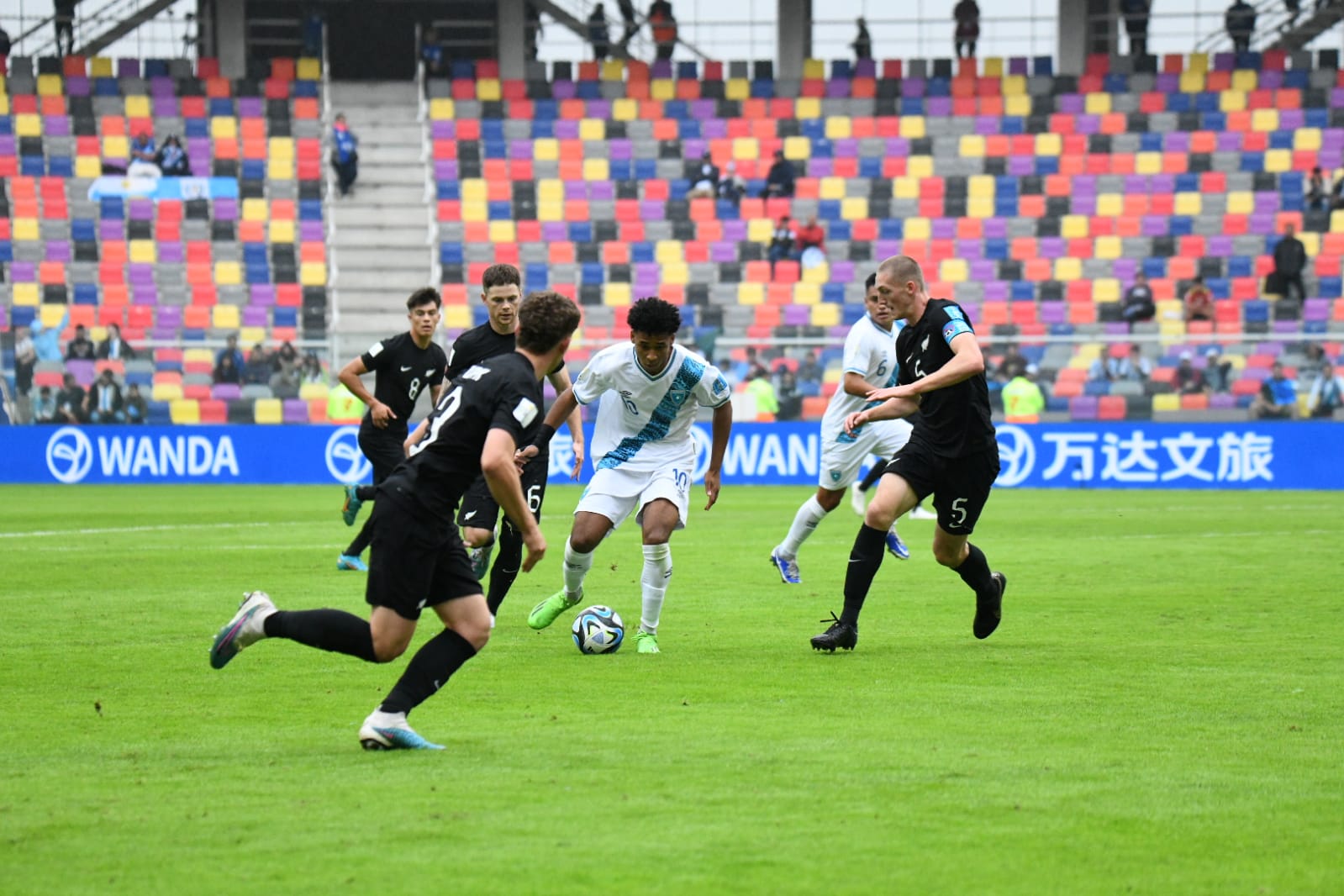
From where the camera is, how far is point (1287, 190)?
32656 millimetres

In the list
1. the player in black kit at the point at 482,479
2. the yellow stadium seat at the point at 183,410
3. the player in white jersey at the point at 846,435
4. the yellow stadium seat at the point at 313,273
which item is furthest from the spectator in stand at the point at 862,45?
the player in black kit at the point at 482,479

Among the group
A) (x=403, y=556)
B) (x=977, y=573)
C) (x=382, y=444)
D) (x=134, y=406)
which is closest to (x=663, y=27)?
(x=134, y=406)

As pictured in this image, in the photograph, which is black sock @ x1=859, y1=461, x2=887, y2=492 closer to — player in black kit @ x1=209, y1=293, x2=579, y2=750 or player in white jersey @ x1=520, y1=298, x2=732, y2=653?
player in white jersey @ x1=520, y1=298, x2=732, y2=653

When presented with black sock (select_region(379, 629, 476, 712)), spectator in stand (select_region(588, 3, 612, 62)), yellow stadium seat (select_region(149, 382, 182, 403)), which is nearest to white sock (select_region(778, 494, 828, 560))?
black sock (select_region(379, 629, 476, 712))

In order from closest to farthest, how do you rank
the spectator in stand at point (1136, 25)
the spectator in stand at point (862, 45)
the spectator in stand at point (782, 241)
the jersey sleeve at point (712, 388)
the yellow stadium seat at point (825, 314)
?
the jersey sleeve at point (712, 388), the yellow stadium seat at point (825, 314), the spectator in stand at point (782, 241), the spectator in stand at point (1136, 25), the spectator in stand at point (862, 45)

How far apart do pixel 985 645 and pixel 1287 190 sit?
25860mm

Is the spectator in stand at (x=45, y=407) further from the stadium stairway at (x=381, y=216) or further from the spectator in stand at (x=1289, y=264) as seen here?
the spectator in stand at (x=1289, y=264)

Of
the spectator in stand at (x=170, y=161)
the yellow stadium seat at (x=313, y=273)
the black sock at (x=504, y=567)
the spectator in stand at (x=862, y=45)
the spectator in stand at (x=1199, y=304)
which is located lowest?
the black sock at (x=504, y=567)

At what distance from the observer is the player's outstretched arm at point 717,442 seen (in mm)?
9516

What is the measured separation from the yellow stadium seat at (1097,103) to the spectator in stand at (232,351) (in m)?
17.4

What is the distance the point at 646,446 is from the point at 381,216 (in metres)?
25.8

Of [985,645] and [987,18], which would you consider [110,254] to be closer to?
[987,18]

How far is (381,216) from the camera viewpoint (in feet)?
113

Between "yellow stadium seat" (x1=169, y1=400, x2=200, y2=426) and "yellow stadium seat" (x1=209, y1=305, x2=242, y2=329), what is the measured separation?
4.69 metres
